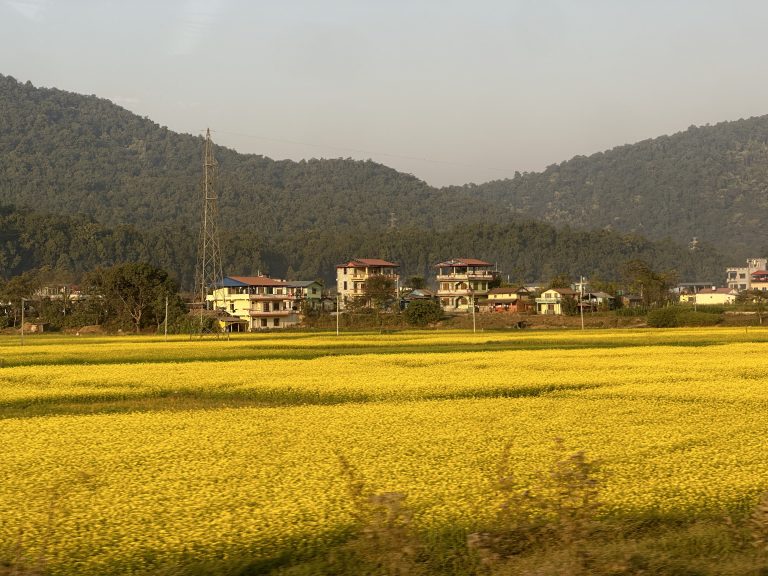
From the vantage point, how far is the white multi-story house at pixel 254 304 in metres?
91.1

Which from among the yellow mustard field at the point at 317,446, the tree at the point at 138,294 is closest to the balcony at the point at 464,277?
the tree at the point at 138,294

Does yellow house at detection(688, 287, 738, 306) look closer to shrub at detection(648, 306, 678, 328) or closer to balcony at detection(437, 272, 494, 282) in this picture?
balcony at detection(437, 272, 494, 282)

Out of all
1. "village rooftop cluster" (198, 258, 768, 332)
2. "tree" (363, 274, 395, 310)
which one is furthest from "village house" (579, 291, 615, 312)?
"tree" (363, 274, 395, 310)

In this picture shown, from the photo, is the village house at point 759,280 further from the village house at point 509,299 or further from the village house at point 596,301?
the village house at point 509,299

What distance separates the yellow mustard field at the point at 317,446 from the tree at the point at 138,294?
→ 52.3 meters

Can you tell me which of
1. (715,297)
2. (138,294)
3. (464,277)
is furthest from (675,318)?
(715,297)

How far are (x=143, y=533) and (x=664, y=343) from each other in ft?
134

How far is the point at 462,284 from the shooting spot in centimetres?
11419

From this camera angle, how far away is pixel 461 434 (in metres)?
15.6

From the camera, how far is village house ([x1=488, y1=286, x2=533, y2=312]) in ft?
348

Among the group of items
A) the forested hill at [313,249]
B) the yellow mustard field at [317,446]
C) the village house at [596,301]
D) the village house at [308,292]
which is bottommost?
the yellow mustard field at [317,446]

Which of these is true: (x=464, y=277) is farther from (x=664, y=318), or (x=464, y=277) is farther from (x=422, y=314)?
(x=664, y=318)

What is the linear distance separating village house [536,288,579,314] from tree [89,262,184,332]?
151ft

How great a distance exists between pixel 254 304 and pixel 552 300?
3729 centimetres
